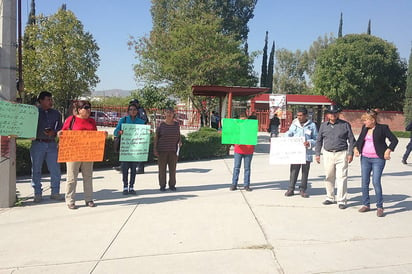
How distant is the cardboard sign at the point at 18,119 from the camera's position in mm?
5488

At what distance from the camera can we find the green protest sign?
7320 mm

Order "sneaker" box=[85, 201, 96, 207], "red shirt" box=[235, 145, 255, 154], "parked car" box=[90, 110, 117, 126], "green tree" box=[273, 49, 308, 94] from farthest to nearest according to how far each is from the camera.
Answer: "green tree" box=[273, 49, 308, 94] → "parked car" box=[90, 110, 117, 126] → "red shirt" box=[235, 145, 255, 154] → "sneaker" box=[85, 201, 96, 207]

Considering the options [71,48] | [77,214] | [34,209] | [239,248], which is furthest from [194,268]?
[71,48]

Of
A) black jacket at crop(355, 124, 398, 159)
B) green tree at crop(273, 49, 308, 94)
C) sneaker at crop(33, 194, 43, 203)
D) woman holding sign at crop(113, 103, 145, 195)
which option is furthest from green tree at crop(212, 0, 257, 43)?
sneaker at crop(33, 194, 43, 203)

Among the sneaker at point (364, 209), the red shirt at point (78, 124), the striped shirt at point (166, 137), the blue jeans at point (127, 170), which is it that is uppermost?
the red shirt at point (78, 124)

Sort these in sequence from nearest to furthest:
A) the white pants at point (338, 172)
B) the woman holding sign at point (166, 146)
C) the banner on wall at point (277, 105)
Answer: the white pants at point (338, 172)
the woman holding sign at point (166, 146)
the banner on wall at point (277, 105)

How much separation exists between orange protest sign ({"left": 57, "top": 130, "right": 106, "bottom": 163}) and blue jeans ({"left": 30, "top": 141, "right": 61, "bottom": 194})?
0.59m

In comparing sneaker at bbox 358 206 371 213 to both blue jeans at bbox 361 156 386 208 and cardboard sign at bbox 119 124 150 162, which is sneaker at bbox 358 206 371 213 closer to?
blue jeans at bbox 361 156 386 208

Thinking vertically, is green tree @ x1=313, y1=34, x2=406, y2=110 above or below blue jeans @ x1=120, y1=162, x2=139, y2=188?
above

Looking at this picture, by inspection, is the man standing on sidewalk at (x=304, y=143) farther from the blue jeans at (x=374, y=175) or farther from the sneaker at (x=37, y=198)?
the sneaker at (x=37, y=198)

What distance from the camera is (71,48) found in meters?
21.1

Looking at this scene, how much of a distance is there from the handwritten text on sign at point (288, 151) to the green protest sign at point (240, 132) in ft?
1.48

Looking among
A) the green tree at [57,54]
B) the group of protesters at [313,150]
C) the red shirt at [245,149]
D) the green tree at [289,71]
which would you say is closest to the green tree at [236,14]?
the green tree at [289,71]

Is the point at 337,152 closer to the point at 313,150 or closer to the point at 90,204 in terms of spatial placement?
the point at 313,150
